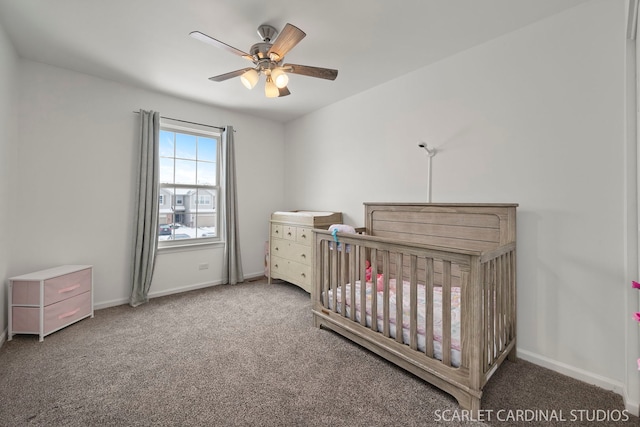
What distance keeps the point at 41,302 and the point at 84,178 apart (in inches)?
49.0

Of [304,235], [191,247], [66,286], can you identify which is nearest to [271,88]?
[304,235]

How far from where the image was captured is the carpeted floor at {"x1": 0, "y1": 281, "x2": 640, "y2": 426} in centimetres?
143

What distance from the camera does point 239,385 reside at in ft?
5.52

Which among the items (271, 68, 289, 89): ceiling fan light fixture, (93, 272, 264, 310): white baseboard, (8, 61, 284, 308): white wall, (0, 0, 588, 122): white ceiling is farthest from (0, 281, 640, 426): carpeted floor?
(0, 0, 588, 122): white ceiling

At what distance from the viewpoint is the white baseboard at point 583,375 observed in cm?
148

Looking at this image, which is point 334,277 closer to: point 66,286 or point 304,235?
point 304,235

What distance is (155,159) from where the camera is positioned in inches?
124

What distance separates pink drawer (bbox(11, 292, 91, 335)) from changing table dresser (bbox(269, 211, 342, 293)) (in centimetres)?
202

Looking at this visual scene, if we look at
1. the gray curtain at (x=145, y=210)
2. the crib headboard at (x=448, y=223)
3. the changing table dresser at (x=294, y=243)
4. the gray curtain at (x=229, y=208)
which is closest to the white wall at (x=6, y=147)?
A: the gray curtain at (x=145, y=210)

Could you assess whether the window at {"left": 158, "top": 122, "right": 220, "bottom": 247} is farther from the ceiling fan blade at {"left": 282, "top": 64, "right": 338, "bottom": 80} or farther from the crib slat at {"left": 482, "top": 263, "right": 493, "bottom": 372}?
the crib slat at {"left": 482, "top": 263, "right": 493, "bottom": 372}

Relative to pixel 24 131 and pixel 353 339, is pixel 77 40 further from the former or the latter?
pixel 353 339

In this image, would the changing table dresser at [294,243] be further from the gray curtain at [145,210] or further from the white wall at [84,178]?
the gray curtain at [145,210]

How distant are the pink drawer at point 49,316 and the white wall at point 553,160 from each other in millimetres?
3320

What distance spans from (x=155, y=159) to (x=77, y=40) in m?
1.23
